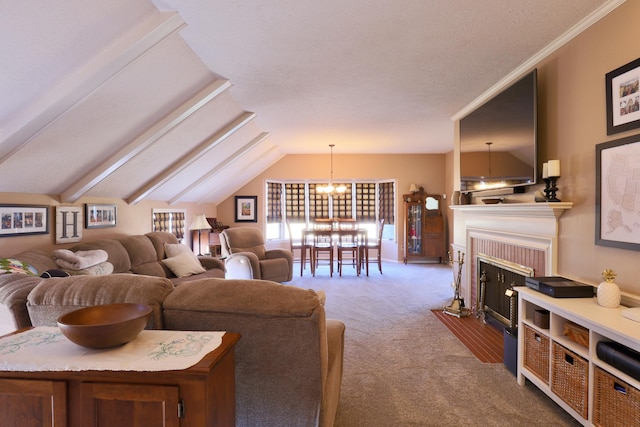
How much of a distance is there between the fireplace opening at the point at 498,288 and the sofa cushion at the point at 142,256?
3768mm

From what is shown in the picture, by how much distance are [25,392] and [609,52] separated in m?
3.40

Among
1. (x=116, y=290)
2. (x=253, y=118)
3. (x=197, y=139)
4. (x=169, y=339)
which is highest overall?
(x=253, y=118)

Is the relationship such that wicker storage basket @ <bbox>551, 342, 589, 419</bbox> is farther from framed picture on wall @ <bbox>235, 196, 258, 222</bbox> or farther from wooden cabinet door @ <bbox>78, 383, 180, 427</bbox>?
framed picture on wall @ <bbox>235, 196, 258, 222</bbox>

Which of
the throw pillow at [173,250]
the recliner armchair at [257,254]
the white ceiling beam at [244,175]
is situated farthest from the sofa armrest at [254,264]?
the white ceiling beam at [244,175]

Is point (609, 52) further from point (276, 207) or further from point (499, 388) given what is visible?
point (276, 207)

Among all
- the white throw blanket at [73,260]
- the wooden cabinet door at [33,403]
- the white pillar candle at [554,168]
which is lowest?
the wooden cabinet door at [33,403]

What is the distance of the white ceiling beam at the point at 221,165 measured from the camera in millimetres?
5875

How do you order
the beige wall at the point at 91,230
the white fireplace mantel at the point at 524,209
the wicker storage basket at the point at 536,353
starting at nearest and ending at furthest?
the wicker storage basket at the point at 536,353 < the white fireplace mantel at the point at 524,209 < the beige wall at the point at 91,230

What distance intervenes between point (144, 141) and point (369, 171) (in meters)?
5.44

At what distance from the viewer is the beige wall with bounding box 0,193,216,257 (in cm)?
311

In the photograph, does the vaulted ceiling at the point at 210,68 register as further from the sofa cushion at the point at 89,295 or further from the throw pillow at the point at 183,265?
the sofa cushion at the point at 89,295

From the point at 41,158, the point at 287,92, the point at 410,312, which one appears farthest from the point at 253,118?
the point at 410,312

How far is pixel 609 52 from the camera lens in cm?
226

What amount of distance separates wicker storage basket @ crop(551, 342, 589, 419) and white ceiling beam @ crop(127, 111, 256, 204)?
4.03 m
